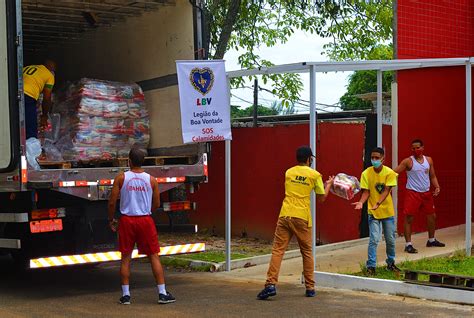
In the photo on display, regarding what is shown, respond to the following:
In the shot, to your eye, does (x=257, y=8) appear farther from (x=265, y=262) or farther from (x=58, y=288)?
(x=58, y=288)

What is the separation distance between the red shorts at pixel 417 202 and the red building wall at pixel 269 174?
1.64 m

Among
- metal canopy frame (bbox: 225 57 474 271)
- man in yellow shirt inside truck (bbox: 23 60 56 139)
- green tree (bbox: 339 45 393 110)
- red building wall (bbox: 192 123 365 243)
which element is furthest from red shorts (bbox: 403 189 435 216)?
green tree (bbox: 339 45 393 110)

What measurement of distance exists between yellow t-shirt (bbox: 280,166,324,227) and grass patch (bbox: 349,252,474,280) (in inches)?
60.4

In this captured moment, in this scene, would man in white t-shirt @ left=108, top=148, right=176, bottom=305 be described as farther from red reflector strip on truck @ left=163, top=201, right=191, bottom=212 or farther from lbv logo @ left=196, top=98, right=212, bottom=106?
lbv logo @ left=196, top=98, right=212, bottom=106

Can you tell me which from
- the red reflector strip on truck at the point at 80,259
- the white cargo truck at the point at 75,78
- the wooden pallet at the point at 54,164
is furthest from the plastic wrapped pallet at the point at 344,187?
the wooden pallet at the point at 54,164

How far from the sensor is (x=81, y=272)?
11.4 metres

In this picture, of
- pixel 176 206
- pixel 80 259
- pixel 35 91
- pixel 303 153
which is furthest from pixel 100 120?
pixel 303 153

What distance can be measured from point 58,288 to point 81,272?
59.1 inches

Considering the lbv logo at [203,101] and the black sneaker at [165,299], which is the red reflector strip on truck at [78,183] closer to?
the black sneaker at [165,299]

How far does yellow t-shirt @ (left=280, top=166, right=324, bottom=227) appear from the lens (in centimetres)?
878

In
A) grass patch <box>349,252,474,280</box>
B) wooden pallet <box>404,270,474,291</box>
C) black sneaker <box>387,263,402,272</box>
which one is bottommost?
grass patch <box>349,252,474,280</box>

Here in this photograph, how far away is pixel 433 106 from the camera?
13227 millimetres

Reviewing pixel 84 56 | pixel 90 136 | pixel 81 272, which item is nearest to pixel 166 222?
pixel 90 136

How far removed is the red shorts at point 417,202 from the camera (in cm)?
1149
